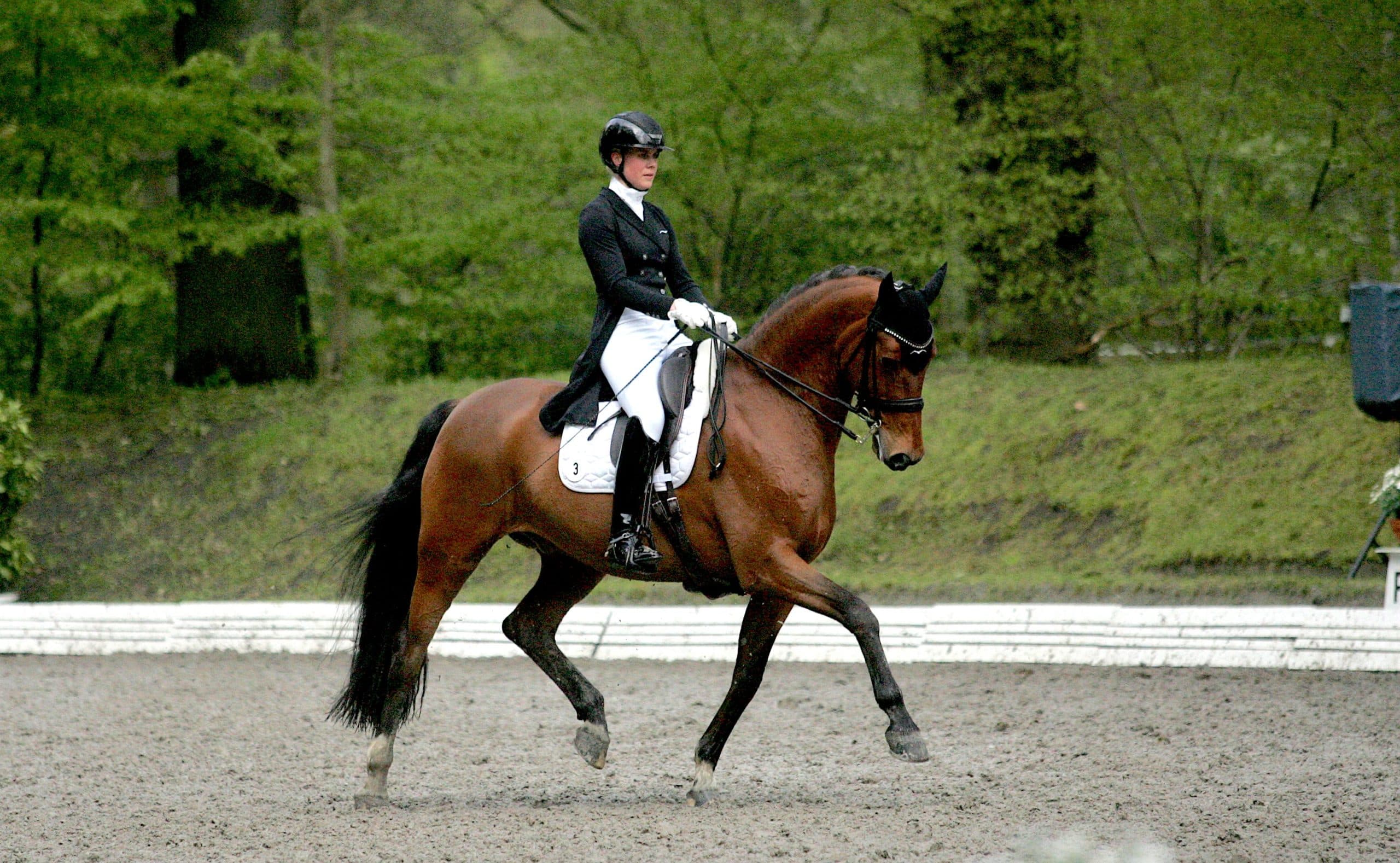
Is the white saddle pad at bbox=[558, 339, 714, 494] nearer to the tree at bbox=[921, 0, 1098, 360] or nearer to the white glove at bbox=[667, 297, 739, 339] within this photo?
A: the white glove at bbox=[667, 297, 739, 339]

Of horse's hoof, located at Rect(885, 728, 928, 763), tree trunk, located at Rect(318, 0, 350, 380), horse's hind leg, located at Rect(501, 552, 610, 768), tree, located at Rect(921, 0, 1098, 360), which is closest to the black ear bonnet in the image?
horse's hoof, located at Rect(885, 728, 928, 763)

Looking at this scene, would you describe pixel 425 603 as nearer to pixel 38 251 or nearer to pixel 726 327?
pixel 726 327

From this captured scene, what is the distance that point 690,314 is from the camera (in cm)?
540

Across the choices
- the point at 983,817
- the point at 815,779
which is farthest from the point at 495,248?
the point at 983,817

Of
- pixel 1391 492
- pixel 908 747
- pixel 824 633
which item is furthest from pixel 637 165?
pixel 1391 492

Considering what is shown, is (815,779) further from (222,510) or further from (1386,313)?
(222,510)

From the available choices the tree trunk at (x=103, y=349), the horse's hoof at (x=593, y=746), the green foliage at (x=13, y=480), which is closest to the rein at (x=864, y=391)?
the horse's hoof at (x=593, y=746)

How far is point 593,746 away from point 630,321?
5.75ft

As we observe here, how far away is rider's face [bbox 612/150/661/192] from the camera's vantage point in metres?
5.77

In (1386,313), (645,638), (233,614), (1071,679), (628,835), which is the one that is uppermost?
(1386,313)

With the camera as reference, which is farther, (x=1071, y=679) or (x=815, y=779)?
(x=1071, y=679)

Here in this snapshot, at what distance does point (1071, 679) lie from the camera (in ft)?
27.9

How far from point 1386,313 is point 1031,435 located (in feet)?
12.7

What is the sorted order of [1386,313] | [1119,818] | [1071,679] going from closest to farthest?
[1119,818]
[1071,679]
[1386,313]
